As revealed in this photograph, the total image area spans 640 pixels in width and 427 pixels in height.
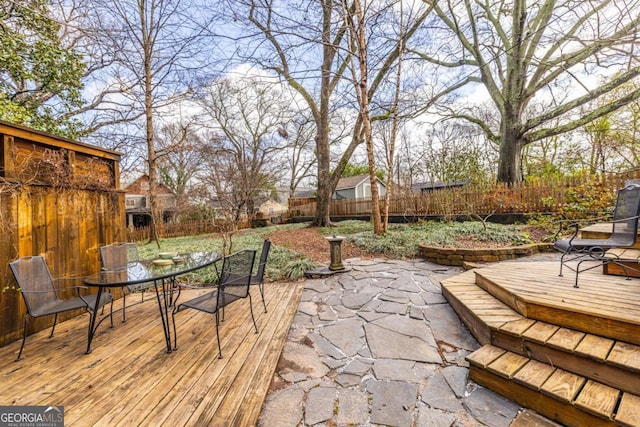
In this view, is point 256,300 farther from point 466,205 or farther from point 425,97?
point 425,97

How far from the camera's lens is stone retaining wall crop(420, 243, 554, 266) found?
4.59 m

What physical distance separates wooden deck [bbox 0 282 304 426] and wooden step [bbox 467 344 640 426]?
1646mm

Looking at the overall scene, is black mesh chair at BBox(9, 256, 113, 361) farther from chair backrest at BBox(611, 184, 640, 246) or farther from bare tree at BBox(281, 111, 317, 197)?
bare tree at BBox(281, 111, 317, 197)

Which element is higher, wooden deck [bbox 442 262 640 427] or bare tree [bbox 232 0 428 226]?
bare tree [bbox 232 0 428 226]

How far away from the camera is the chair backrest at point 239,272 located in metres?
2.59

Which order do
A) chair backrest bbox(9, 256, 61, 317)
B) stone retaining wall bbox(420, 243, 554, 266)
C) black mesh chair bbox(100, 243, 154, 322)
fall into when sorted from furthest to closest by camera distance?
stone retaining wall bbox(420, 243, 554, 266) → black mesh chair bbox(100, 243, 154, 322) → chair backrest bbox(9, 256, 61, 317)

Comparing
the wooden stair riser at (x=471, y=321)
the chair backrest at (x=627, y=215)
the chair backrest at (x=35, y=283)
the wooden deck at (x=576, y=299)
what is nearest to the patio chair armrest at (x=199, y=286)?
the chair backrest at (x=35, y=283)

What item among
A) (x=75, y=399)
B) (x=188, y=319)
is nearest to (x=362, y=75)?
(x=188, y=319)

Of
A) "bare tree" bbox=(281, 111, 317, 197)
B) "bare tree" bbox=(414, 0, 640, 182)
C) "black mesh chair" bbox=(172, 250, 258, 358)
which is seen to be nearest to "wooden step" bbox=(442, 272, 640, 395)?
"black mesh chair" bbox=(172, 250, 258, 358)

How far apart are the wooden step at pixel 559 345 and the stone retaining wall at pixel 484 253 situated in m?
2.30

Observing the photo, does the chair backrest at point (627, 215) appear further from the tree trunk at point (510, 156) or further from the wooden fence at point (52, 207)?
the tree trunk at point (510, 156)

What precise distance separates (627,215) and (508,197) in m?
5.73

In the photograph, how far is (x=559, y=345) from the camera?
5.51 feet

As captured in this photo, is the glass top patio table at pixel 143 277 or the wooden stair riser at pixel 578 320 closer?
the wooden stair riser at pixel 578 320
